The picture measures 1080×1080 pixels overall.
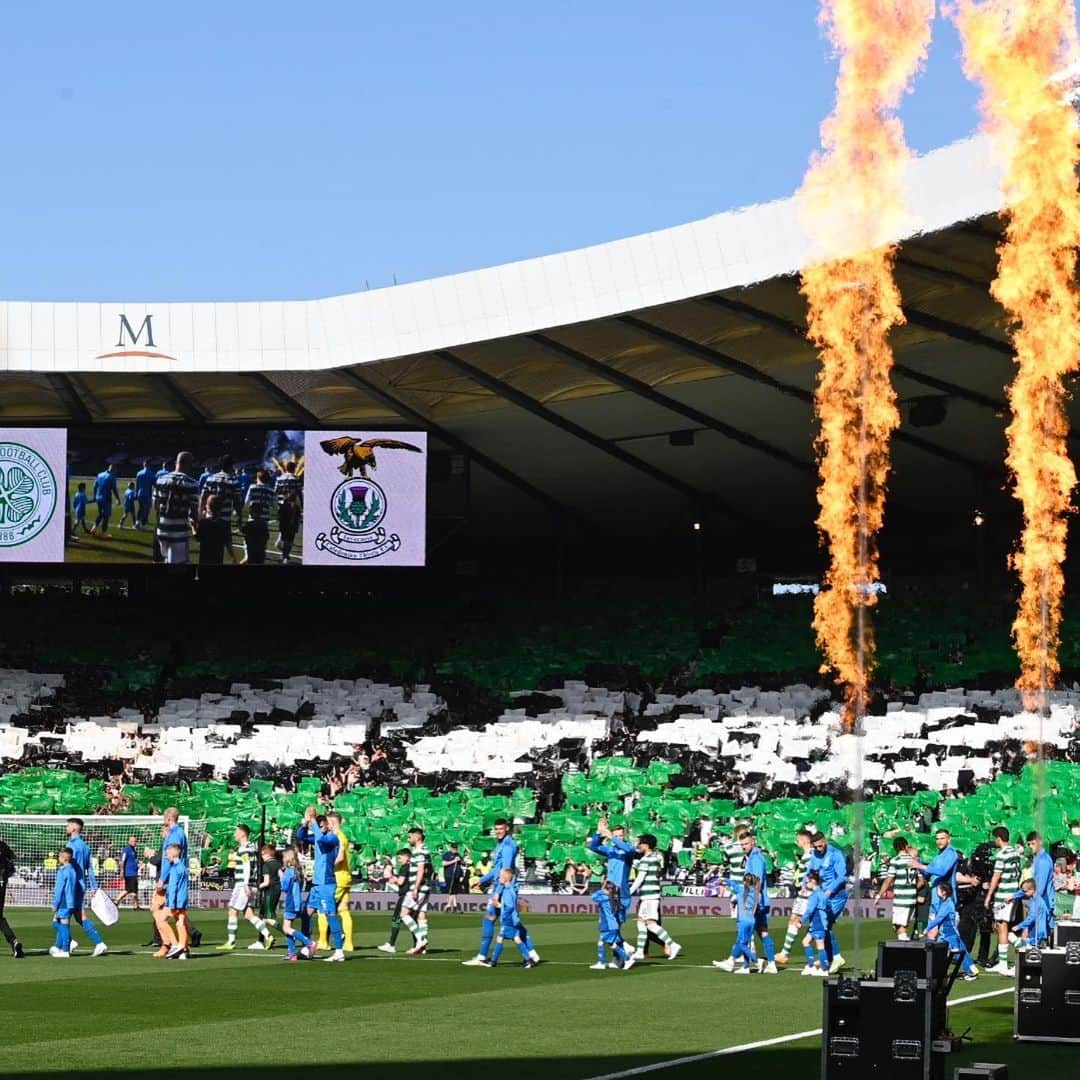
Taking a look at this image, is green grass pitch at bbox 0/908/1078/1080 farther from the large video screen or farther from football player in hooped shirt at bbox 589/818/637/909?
the large video screen

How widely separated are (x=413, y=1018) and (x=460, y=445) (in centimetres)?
2837

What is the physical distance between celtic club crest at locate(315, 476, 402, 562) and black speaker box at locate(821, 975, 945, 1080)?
2899cm

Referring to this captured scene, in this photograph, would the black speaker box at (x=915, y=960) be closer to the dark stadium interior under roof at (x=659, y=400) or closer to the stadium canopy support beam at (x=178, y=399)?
the dark stadium interior under roof at (x=659, y=400)

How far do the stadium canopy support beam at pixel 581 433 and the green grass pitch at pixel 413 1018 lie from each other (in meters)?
16.4

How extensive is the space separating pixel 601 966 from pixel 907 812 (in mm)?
12719

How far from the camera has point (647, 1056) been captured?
14.3 m

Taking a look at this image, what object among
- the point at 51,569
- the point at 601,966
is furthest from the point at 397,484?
the point at 601,966

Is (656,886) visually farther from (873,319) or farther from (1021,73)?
(873,319)

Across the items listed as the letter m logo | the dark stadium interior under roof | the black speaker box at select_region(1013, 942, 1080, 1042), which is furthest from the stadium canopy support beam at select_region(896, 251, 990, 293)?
the black speaker box at select_region(1013, 942, 1080, 1042)

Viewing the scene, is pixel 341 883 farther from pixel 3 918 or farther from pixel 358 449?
pixel 358 449

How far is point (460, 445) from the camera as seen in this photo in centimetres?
4438

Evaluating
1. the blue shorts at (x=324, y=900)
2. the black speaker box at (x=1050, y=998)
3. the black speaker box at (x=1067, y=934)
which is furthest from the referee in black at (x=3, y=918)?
the black speaker box at (x=1067, y=934)

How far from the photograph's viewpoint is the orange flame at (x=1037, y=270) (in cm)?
2242

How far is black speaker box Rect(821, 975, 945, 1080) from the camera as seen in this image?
11.8 metres
